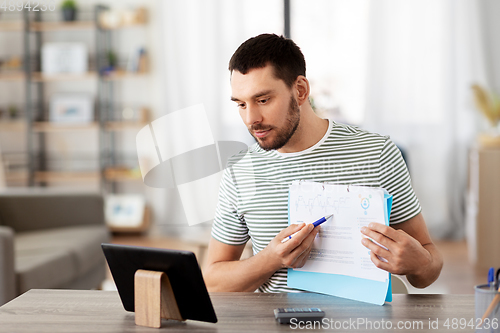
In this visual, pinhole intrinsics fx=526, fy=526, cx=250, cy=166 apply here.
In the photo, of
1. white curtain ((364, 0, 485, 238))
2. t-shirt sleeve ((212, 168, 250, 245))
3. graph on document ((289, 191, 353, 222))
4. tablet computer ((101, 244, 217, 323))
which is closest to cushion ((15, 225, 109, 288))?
t-shirt sleeve ((212, 168, 250, 245))

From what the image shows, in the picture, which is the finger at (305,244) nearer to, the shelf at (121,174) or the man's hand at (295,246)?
the man's hand at (295,246)

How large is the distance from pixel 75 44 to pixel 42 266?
9.39ft

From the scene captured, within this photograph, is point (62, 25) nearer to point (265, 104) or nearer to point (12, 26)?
point (12, 26)

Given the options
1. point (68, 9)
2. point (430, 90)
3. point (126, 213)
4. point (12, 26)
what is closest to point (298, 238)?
point (430, 90)

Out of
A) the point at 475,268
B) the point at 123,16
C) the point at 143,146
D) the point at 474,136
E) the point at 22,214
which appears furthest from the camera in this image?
the point at 123,16

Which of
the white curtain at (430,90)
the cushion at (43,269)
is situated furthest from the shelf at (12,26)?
the white curtain at (430,90)

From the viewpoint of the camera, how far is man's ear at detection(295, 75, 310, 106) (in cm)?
133

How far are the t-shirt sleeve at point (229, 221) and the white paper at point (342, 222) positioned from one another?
0.80ft

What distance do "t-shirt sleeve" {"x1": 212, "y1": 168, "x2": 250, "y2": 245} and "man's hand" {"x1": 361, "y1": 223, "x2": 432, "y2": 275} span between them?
0.42 metres

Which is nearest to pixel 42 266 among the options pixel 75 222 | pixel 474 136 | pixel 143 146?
pixel 75 222

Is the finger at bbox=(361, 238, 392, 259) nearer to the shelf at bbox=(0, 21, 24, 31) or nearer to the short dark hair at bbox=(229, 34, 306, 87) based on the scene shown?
the short dark hair at bbox=(229, 34, 306, 87)

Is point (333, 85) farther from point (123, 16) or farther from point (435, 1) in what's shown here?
point (123, 16)

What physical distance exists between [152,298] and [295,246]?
32cm

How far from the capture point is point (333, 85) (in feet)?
14.6
